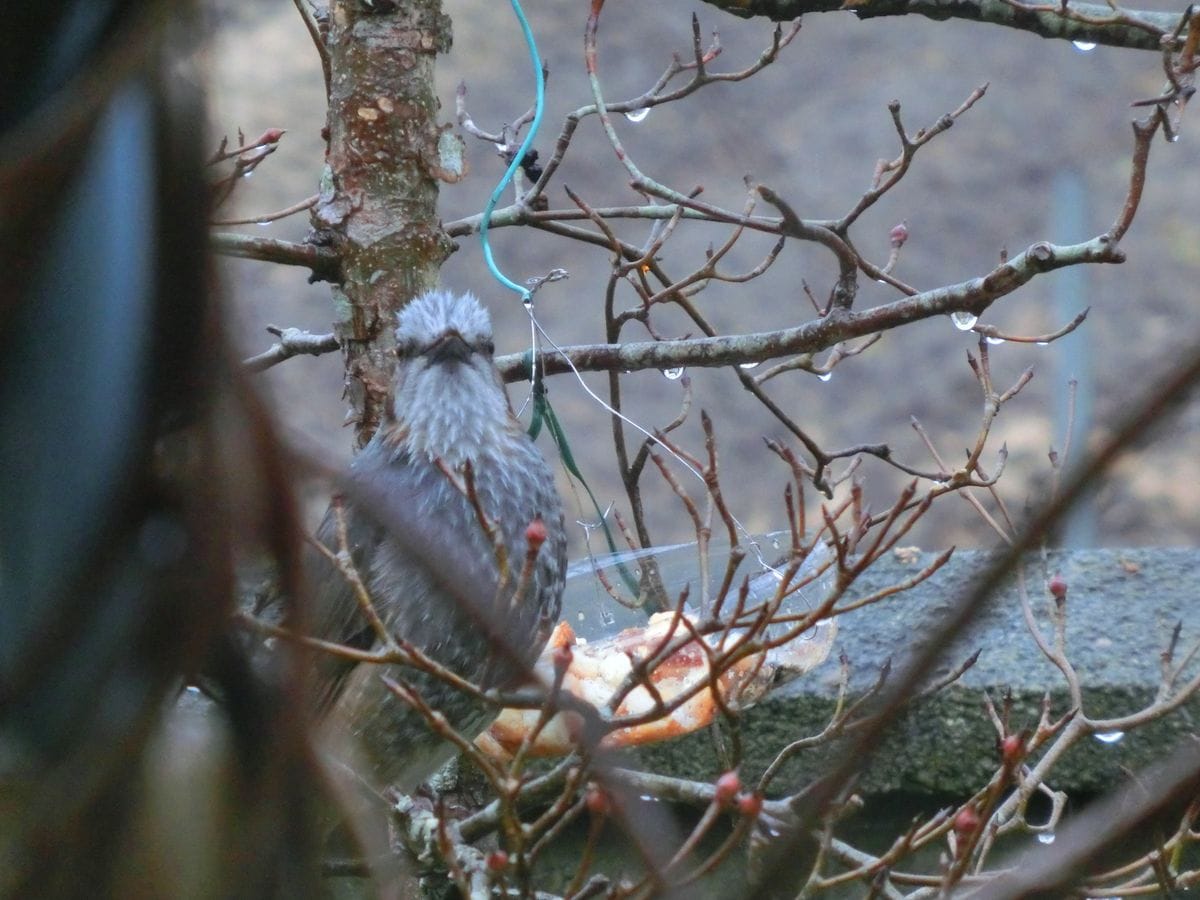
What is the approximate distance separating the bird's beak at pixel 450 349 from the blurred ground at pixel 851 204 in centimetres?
325

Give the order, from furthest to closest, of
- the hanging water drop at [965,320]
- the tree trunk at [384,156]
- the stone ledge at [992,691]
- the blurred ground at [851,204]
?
the blurred ground at [851,204]
the stone ledge at [992,691]
the tree trunk at [384,156]
the hanging water drop at [965,320]

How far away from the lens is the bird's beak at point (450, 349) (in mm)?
1925

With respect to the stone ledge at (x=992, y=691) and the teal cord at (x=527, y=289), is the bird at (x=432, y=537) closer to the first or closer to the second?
the teal cord at (x=527, y=289)

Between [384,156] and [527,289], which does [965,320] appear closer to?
[527,289]

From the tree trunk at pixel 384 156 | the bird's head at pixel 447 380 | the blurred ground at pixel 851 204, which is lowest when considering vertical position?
the bird's head at pixel 447 380

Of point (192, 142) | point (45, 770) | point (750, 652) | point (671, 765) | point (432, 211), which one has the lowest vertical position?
point (45, 770)

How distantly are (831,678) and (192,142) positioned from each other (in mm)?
1949

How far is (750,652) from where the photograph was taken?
1115 mm

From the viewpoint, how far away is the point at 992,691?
85.8 inches

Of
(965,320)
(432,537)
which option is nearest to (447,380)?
(432,537)

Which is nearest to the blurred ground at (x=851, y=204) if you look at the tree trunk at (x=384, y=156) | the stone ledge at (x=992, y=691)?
the stone ledge at (x=992, y=691)

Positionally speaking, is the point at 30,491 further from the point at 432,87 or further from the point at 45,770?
the point at 432,87

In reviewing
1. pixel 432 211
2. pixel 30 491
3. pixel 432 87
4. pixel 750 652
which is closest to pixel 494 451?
pixel 432 211

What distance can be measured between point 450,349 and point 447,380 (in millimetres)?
74
